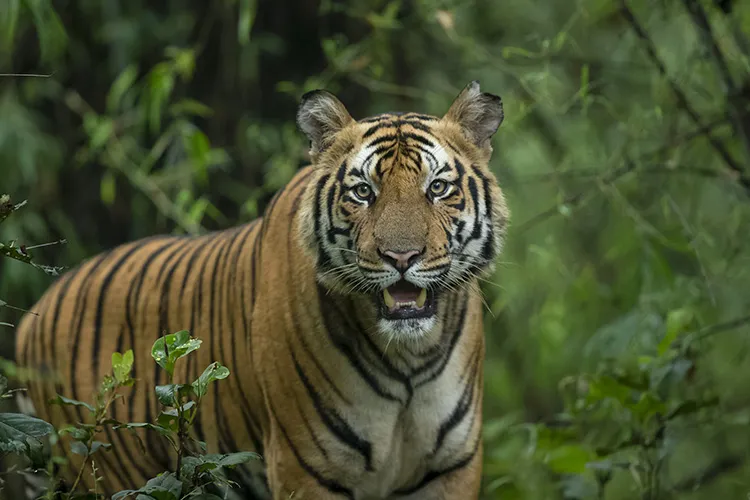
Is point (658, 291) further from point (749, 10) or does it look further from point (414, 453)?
point (414, 453)

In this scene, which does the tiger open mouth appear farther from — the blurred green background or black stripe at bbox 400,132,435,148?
the blurred green background

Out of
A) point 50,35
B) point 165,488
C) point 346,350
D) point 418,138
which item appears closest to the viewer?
point 165,488

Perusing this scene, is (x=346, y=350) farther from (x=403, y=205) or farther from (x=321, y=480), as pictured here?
(x=403, y=205)

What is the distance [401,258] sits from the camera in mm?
2689

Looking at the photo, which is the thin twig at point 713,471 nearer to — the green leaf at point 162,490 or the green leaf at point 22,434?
the green leaf at point 162,490

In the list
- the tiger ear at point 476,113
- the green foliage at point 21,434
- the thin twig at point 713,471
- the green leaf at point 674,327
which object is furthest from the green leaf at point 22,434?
the thin twig at point 713,471

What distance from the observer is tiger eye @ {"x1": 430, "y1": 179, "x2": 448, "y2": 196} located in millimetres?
2844

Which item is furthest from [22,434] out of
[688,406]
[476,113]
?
[688,406]

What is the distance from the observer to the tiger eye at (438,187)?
2.84 m

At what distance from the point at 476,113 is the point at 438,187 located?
0.29 m

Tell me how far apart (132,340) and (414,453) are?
1135 mm

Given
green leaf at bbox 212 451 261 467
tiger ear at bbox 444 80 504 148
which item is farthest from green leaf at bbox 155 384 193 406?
tiger ear at bbox 444 80 504 148

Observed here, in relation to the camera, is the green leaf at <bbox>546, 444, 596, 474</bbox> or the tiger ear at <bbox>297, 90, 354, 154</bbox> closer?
the tiger ear at <bbox>297, 90, 354, 154</bbox>

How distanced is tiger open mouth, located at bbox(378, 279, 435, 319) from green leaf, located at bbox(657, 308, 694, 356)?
119cm
